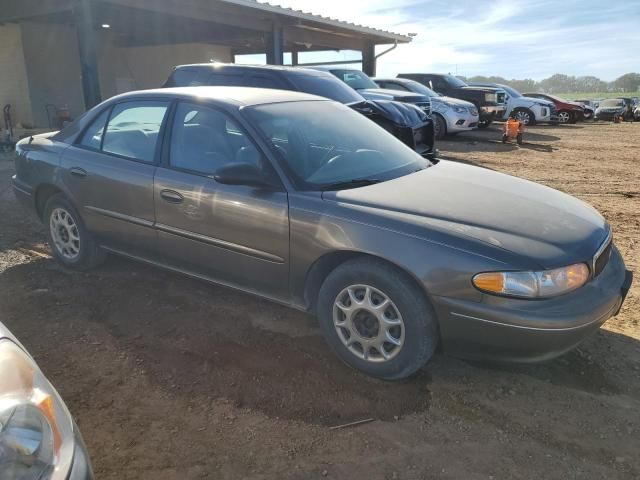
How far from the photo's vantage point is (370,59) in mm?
19859

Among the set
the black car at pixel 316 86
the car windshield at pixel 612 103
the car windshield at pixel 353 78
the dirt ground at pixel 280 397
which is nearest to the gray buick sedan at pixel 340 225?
the dirt ground at pixel 280 397

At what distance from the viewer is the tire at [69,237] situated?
4.29 m

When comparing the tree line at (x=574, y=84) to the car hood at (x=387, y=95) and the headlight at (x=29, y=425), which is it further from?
the headlight at (x=29, y=425)

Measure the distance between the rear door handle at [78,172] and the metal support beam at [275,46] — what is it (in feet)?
38.2

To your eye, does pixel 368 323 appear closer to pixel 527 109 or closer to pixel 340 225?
pixel 340 225

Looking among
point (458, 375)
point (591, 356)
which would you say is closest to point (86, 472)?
point (458, 375)

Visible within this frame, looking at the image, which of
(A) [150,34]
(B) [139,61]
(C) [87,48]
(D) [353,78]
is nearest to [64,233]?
(C) [87,48]

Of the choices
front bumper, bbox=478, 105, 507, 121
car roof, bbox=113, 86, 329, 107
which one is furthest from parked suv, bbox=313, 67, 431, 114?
car roof, bbox=113, 86, 329, 107

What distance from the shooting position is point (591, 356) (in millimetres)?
3156

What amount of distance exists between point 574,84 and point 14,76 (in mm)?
94567

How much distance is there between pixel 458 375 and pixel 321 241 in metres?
1.10

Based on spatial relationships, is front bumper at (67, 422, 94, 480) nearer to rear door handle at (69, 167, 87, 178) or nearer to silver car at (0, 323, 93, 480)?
silver car at (0, 323, 93, 480)

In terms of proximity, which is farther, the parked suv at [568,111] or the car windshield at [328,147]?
the parked suv at [568,111]

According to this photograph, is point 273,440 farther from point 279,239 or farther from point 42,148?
point 42,148
